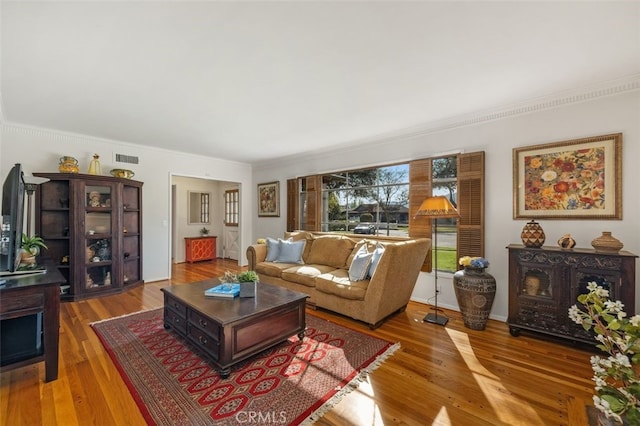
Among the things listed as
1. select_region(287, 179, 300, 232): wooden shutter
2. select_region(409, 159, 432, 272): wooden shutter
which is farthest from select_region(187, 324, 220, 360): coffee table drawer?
select_region(287, 179, 300, 232): wooden shutter

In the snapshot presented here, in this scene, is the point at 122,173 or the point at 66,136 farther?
the point at 122,173

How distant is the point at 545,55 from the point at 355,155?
294cm

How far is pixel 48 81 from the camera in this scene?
8.30ft

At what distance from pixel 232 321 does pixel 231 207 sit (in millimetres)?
6102

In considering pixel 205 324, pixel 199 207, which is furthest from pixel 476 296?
pixel 199 207

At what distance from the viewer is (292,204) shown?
581cm

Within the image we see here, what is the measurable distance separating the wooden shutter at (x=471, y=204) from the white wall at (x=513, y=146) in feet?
0.29

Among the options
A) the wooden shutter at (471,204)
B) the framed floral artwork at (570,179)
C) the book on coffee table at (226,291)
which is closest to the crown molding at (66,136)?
the book on coffee table at (226,291)

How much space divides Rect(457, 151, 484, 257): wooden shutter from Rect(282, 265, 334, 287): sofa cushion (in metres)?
1.87

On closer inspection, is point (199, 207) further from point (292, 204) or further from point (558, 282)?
point (558, 282)

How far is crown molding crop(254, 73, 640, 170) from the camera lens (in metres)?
2.61

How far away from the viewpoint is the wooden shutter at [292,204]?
5.76 metres

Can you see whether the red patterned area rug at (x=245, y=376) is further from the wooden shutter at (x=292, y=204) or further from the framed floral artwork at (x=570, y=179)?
the wooden shutter at (x=292, y=204)

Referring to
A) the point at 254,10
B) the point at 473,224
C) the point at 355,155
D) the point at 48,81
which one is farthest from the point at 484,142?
the point at 48,81
